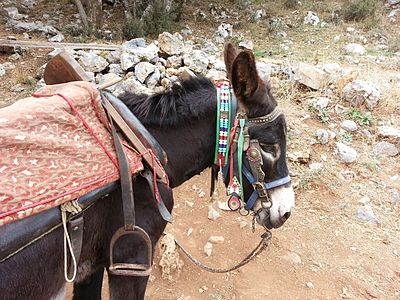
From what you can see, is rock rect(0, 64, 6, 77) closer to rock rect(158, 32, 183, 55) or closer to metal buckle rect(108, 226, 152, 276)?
rock rect(158, 32, 183, 55)

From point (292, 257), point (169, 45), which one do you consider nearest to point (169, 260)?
point (292, 257)

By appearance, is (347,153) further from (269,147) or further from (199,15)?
(199,15)

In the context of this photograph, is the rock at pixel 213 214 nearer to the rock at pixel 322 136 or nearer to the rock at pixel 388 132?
the rock at pixel 322 136

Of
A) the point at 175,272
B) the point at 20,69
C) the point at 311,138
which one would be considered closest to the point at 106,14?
the point at 20,69

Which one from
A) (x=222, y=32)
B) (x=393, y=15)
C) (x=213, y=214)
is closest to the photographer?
(x=213, y=214)

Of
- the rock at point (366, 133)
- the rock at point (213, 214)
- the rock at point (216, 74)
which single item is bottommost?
the rock at point (213, 214)

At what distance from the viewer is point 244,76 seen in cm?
174

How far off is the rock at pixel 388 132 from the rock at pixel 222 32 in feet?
20.8

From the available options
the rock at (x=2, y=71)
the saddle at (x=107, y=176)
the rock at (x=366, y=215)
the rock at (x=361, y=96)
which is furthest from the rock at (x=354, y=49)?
the saddle at (x=107, y=176)

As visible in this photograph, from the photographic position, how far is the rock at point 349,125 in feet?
16.5

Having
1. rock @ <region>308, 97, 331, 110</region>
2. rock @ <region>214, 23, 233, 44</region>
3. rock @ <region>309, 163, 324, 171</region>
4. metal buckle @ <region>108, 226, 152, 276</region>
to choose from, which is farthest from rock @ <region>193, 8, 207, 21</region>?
metal buckle @ <region>108, 226, 152, 276</region>

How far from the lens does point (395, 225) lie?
3.72 metres

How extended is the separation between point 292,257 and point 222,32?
8933mm

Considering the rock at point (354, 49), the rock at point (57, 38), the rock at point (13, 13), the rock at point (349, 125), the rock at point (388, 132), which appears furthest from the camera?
the rock at point (13, 13)
